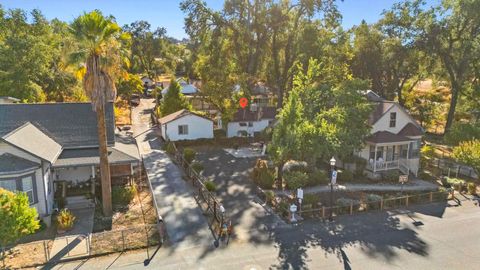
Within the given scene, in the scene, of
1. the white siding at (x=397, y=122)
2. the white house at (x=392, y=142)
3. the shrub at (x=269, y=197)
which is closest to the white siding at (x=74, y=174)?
the shrub at (x=269, y=197)

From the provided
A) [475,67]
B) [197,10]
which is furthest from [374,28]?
[197,10]

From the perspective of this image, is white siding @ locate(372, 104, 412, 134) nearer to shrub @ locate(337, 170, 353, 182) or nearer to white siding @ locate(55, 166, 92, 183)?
shrub @ locate(337, 170, 353, 182)

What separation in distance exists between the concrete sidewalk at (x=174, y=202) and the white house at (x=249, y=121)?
900 cm

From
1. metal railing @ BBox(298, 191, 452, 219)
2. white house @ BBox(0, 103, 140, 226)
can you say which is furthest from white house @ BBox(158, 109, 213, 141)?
metal railing @ BBox(298, 191, 452, 219)

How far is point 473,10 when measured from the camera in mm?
36250

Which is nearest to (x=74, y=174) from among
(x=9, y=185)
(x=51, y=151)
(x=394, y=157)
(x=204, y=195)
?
(x=51, y=151)

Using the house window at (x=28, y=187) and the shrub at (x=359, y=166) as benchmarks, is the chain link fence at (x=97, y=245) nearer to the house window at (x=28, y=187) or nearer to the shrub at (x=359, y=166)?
the house window at (x=28, y=187)

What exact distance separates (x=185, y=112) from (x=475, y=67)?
115 feet

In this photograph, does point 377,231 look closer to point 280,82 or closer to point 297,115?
point 297,115

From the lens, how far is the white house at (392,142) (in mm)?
28609

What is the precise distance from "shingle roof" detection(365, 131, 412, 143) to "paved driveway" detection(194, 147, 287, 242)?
10345 mm

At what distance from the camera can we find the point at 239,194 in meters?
23.9

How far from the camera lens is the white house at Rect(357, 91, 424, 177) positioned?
28.6 metres

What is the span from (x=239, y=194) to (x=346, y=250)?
8.88m
